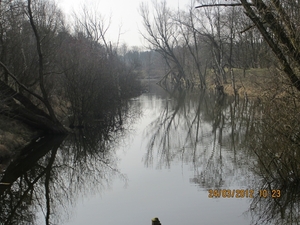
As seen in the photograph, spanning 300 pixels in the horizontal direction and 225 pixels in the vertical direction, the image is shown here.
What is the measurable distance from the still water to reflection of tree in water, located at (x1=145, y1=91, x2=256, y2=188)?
38mm

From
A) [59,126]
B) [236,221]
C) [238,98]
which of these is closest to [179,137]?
[59,126]

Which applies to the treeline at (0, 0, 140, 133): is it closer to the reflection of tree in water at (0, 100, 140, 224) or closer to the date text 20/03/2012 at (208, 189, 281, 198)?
the reflection of tree in water at (0, 100, 140, 224)

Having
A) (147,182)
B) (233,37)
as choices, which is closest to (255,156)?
(147,182)

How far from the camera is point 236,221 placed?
7.59 meters

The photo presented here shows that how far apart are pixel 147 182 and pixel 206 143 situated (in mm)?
5171

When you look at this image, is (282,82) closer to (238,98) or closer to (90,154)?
(90,154)

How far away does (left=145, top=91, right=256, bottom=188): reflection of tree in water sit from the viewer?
1072 centimetres

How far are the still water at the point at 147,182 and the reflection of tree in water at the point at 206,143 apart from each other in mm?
38

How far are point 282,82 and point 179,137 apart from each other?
10.3 m

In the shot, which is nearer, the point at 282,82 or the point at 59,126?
the point at 282,82
